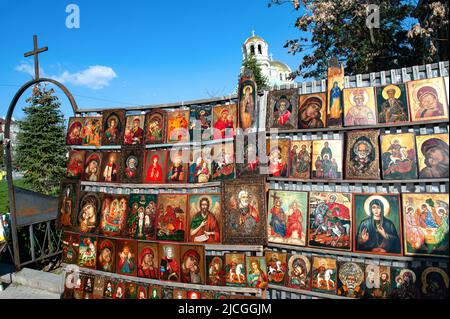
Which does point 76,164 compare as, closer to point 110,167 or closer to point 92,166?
point 92,166

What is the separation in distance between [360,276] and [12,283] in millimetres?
10288

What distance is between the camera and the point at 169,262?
22.4 ft

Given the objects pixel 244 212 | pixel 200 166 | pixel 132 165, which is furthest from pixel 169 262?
pixel 132 165

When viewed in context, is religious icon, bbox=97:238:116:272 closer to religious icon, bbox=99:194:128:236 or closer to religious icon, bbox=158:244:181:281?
religious icon, bbox=99:194:128:236

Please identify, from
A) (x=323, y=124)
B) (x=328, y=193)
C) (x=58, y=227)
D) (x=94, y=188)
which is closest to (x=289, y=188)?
(x=328, y=193)

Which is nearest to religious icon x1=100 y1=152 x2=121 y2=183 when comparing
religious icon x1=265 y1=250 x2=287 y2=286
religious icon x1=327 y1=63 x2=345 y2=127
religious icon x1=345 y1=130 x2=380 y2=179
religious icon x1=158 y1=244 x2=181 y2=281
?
Result: religious icon x1=158 y1=244 x2=181 y2=281

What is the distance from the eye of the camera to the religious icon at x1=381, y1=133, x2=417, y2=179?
16.9ft

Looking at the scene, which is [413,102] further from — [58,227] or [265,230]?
[58,227]

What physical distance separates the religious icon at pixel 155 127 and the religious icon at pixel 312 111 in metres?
3.30

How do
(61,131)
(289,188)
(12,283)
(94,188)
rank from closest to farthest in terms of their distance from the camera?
(289,188) < (94,188) < (12,283) < (61,131)

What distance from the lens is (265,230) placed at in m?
6.05

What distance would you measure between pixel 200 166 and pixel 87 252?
389cm

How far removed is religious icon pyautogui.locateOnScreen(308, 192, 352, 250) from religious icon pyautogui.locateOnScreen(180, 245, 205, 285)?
2.33 m
